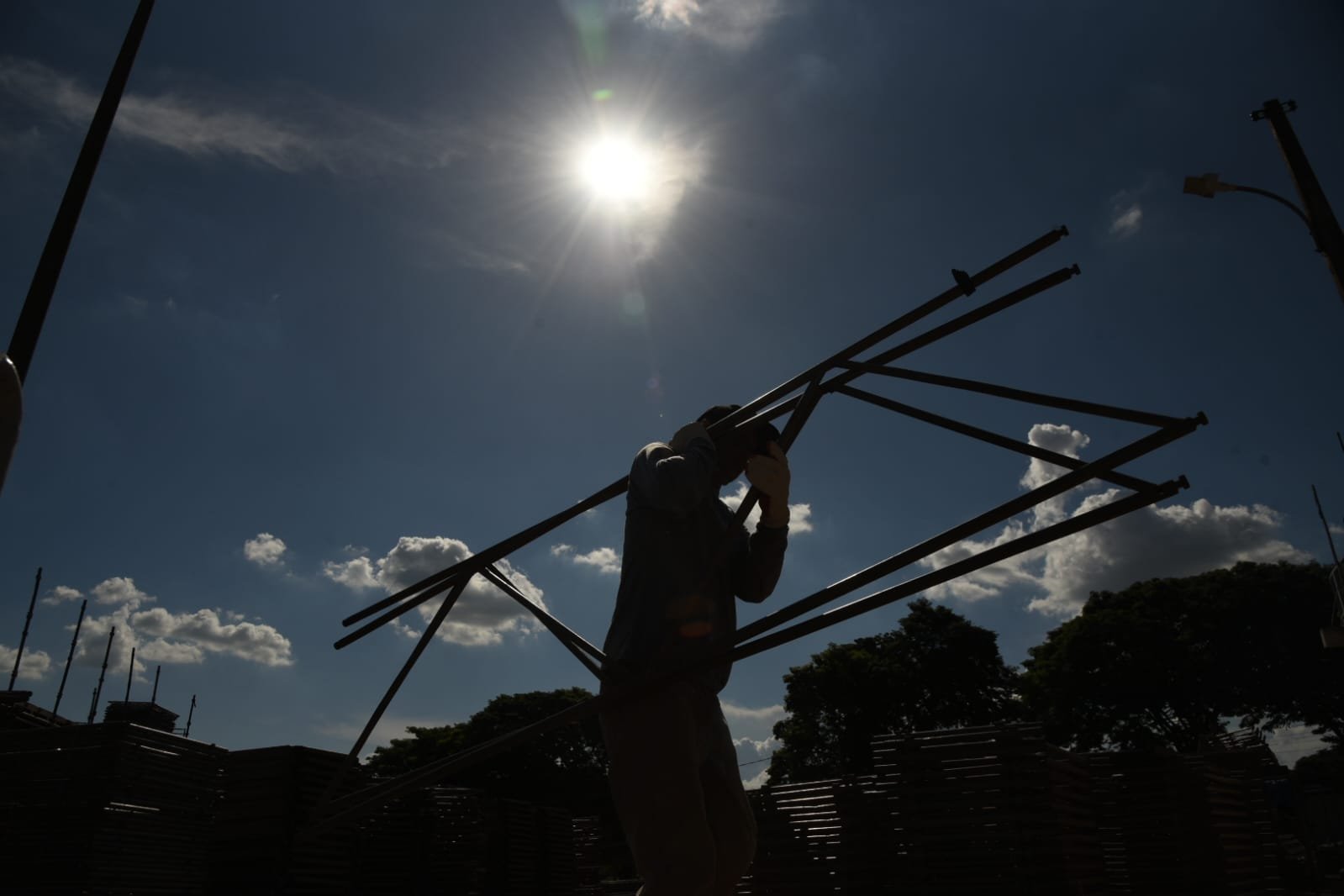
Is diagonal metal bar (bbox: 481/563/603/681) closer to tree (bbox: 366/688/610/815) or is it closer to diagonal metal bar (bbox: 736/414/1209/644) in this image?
diagonal metal bar (bbox: 736/414/1209/644)

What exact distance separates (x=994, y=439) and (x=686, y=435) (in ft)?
3.89

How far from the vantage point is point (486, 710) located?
4816 cm

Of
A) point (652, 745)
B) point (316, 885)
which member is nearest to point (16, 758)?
point (316, 885)

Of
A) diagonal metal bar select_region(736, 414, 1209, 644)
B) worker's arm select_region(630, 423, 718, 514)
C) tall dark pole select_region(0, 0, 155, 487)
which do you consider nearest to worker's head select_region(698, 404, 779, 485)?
worker's arm select_region(630, 423, 718, 514)

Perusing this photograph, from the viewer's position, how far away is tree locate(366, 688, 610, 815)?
43.8 metres

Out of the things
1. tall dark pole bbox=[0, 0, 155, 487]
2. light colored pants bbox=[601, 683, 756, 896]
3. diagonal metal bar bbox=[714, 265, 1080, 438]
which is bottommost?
light colored pants bbox=[601, 683, 756, 896]

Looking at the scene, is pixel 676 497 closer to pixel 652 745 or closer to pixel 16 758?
pixel 652 745

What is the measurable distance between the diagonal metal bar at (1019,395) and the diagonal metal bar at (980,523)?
0.08 m

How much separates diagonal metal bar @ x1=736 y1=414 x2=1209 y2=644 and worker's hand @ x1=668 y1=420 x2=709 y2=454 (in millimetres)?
705

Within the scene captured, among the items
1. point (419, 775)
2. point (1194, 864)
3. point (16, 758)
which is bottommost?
point (1194, 864)

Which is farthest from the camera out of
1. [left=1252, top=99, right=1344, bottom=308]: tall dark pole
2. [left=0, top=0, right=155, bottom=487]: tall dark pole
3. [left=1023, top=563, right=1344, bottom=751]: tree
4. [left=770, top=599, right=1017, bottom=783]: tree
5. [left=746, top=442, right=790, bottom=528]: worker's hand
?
[left=770, top=599, right=1017, bottom=783]: tree

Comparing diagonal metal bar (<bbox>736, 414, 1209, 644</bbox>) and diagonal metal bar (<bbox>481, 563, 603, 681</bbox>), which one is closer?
diagonal metal bar (<bbox>736, 414, 1209, 644</bbox>)

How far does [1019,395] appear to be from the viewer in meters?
2.97

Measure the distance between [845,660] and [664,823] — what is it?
40.4 m
